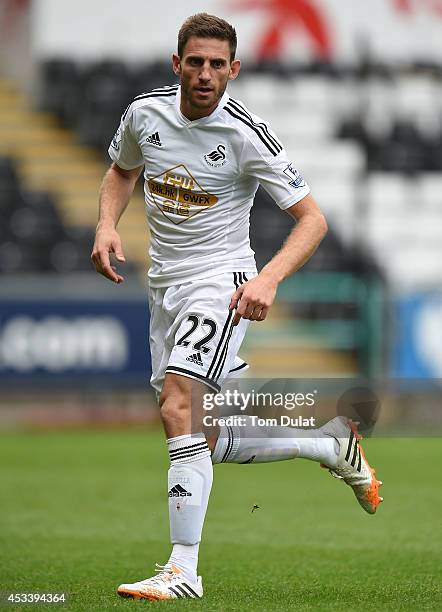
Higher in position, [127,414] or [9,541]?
[9,541]

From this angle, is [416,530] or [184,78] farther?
[416,530]

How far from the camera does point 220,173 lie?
4.75m

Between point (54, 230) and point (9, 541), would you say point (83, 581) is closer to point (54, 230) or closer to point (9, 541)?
point (9, 541)

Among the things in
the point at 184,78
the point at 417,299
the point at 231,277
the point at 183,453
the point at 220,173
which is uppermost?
the point at 184,78

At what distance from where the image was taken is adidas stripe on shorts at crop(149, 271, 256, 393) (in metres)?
4.67

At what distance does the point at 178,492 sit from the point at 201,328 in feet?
1.88

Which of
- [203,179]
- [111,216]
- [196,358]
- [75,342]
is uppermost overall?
[203,179]

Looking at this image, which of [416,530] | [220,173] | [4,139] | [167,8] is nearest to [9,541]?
[416,530]

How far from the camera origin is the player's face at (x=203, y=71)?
455 cm

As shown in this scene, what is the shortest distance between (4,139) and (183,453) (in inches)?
538

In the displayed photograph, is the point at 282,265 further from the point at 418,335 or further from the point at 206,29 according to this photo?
the point at 418,335

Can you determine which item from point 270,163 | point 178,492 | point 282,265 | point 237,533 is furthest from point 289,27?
point 178,492

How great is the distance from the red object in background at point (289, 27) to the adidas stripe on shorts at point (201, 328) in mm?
13801

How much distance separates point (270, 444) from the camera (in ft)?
16.0
